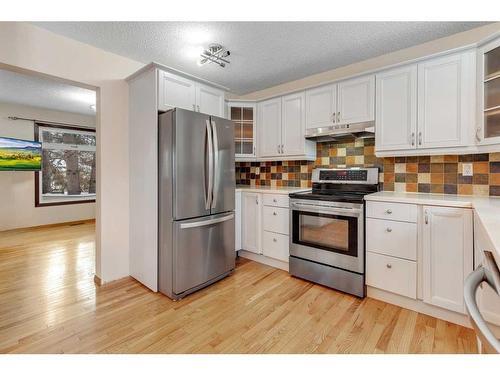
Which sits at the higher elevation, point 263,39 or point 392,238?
point 263,39

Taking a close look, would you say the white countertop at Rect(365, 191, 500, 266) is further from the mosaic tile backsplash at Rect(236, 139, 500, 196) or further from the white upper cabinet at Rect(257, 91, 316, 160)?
the white upper cabinet at Rect(257, 91, 316, 160)

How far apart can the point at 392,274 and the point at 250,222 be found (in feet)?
5.37

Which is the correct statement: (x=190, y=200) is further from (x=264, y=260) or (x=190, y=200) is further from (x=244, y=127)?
(x=244, y=127)

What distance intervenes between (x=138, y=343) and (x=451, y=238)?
237cm

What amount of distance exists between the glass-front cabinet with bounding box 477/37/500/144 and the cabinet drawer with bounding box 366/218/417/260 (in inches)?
34.5

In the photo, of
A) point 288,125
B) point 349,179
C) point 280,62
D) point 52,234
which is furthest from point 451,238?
point 52,234

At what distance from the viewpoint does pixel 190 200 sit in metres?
2.29

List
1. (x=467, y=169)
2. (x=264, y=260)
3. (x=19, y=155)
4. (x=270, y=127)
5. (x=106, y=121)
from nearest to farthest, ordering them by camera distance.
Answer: (x=467, y=169), (x=106, y=121), (x=264, y=260), (x=270, y=127), (x=19, y=155)

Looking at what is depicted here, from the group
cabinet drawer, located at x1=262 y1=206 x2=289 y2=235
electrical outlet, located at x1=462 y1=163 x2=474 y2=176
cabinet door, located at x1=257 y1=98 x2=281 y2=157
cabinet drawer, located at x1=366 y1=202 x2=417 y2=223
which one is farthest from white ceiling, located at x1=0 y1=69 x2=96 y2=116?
electrical outlet, located at x1=462 y1=163 x2=474 y2=176

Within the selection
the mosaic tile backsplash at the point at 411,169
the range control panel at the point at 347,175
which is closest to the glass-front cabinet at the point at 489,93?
the mosaic tile backsplash at the point at 411,169

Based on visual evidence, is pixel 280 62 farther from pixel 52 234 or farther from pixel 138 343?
Result: pixel 52 234

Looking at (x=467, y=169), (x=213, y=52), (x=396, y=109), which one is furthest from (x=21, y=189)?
(x=467, y=169)

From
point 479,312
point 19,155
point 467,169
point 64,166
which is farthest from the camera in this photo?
point 64,166

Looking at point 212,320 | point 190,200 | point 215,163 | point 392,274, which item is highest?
point 215,163
